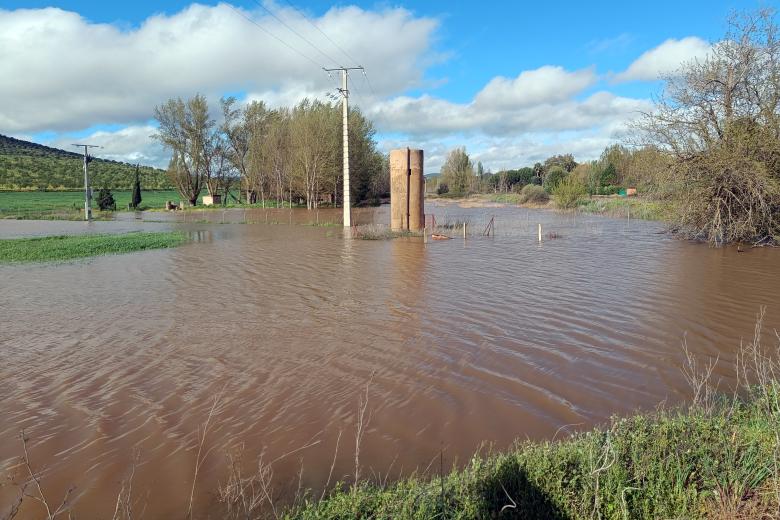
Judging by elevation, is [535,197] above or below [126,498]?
above

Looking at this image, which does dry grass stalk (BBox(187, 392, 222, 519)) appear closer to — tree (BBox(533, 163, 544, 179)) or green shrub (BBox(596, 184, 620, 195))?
green shrub (BBox(596, 184, 620, 195))

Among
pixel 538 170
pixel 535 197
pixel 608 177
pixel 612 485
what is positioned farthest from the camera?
pixel 538 170

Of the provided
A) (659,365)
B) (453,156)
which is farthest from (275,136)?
(453,156)

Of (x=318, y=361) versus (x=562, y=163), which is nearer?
(x=318, y=361)

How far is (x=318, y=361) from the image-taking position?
7.28 meters

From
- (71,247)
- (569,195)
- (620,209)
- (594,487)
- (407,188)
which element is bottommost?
(594,487)

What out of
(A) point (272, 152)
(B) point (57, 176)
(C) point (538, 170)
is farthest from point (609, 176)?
(B) point (57, 176)

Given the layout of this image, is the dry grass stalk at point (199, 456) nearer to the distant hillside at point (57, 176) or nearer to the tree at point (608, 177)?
the tree at point (608, 177)

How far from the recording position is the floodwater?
187 inches

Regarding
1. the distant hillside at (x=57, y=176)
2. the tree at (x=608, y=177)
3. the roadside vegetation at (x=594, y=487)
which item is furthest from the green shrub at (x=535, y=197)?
the distant hillside at (x=57, y=176)

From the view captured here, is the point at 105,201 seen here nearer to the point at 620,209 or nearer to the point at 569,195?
the point at 569,195

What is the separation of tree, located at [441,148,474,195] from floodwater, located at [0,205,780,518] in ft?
263

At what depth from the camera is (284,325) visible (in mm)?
9141

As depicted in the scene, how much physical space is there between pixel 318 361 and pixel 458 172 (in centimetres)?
9167
